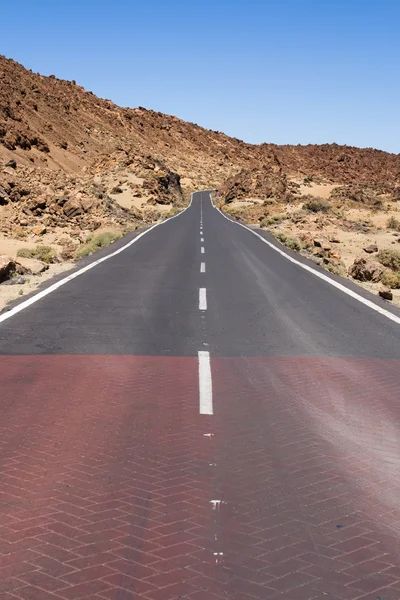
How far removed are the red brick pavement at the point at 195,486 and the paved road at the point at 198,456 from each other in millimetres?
16

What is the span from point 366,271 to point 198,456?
1645 centimetres

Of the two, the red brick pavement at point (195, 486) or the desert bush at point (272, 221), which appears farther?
the desert bush at point (272, 221)

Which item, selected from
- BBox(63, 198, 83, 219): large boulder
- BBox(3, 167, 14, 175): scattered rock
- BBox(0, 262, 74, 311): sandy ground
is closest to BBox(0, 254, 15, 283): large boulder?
BBox(0, 262, 74, 311): sandy ground

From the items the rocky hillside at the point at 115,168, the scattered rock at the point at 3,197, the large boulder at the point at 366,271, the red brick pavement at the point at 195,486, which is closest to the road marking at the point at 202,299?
the red brick pavement at the point at 195,486

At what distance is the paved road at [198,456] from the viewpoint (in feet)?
14.7

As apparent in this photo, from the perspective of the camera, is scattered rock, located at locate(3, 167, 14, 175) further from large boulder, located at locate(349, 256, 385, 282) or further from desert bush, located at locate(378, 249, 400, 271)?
large boulder, located at locate(349, 256, 385, 282)

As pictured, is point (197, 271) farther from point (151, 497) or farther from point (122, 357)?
point (151, 497)

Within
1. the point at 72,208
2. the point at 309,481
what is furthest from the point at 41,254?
the point at 309,481

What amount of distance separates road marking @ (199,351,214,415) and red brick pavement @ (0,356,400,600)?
106 mm

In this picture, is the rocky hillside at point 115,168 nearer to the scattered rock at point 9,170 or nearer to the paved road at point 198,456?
the scattered rock at point 9,170

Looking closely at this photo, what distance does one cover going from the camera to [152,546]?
15.6ft

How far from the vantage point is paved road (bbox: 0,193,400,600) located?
176 inches

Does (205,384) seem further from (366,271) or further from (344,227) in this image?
(344,227)

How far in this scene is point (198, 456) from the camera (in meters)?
6.55
